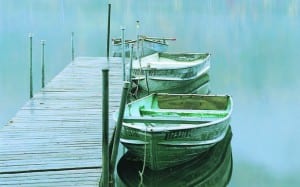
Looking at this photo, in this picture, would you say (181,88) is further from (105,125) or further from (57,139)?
(105,125)

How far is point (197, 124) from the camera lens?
8.20 meters

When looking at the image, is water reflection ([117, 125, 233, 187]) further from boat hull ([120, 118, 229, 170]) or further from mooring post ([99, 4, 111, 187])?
mooring post ([99, 4, 111, 187])

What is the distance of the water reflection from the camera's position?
322 inches

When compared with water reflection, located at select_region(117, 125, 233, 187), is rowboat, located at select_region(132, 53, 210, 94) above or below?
above

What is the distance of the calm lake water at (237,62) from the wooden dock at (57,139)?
2.42 meters

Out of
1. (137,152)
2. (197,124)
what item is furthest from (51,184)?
(197,124)

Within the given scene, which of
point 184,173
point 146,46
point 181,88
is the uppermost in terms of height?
point 146,46

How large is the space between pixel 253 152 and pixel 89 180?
16.1 feet

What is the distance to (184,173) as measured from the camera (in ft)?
27.9

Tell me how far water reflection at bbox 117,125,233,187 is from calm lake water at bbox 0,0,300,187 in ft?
0.87

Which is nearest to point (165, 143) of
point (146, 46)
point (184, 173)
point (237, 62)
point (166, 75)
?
point (184, 173)

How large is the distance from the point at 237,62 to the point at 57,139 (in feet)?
46.9

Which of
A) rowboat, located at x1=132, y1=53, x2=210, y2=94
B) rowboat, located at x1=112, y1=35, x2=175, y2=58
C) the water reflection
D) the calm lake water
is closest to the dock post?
the water reflection

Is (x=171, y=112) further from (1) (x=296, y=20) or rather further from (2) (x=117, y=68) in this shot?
(1) (x=296, y=20)
